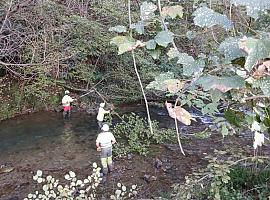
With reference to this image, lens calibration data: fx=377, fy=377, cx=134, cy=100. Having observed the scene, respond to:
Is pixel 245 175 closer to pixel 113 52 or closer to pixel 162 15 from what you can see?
pixel 162 15

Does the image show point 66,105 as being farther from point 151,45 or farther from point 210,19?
point 210,19

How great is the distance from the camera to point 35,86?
1203cm

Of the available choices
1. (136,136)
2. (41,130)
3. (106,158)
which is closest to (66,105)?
(41,130)

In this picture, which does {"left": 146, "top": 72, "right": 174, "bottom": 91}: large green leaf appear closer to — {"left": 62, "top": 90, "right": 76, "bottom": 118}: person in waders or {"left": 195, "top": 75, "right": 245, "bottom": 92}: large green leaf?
{"left": 195, "top": 75, "right": 245, "bottom": 92}: large green leaf

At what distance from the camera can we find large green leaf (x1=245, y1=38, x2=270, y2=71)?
0.81 m

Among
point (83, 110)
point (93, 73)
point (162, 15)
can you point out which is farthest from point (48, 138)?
point (162, 15)

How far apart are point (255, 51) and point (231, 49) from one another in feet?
0.48

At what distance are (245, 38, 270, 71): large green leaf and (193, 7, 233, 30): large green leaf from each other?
0.19 metres

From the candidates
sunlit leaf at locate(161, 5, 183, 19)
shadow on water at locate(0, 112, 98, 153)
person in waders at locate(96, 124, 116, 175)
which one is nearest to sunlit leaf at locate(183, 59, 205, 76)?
sunlit leaf at locate(161, 5, 183, 19)

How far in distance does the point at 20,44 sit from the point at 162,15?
9498mm

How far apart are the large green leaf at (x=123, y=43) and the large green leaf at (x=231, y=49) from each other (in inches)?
13.0

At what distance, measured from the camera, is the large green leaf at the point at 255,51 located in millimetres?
813

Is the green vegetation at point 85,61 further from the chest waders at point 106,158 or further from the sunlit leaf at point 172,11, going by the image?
the sunlit leaf at point 172,11

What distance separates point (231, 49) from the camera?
0.97 m
